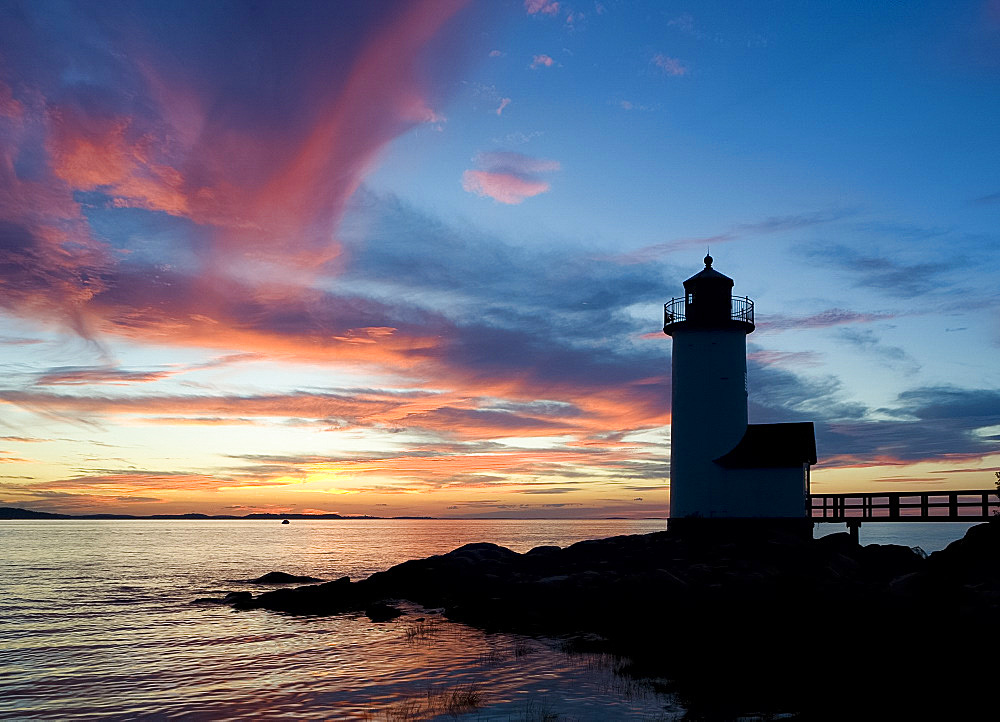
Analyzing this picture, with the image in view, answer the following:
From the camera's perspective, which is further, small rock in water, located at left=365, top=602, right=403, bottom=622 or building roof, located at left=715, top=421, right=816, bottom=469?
building roof, located at left=715, top=421, right=816, bottom=469

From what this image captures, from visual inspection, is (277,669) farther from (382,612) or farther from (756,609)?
(756,609)

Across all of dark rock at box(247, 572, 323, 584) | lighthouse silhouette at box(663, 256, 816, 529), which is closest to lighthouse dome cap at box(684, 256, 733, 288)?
lighthouse silhouette at box(663, 256, 816, 529)

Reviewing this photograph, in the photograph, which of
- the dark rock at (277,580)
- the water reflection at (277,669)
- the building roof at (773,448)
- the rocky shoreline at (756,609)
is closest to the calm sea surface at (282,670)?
the water reflection at (277,669)

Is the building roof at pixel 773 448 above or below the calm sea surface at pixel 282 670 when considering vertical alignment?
above

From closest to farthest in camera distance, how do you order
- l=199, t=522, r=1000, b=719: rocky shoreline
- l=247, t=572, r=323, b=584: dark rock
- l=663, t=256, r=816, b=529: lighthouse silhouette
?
1. l=199, t=522, r=1000, b=719: rocky shoreline
2. l=663, t=256, r=816, b=529: lighthouse silhouette
3. l=247, t=572, r=323, b=584: dark rock

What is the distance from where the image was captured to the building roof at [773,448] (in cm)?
3184

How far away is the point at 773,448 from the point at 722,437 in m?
2.13

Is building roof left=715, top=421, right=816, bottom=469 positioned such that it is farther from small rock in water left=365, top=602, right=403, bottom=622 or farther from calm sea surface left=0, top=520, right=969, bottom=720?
small rock in water left=365, top=602, right=403, bottom=622

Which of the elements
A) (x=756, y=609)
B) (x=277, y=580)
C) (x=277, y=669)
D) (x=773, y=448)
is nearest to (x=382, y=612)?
(x=277, y=669)

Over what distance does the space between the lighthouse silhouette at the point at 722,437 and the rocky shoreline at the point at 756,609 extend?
1.38 m

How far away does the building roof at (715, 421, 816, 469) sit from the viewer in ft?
104

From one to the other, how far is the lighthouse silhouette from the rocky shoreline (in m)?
1.38

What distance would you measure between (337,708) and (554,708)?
4.75 meters

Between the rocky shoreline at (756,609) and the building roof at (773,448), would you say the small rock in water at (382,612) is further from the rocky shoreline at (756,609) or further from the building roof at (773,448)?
the building roof at (773,448)
